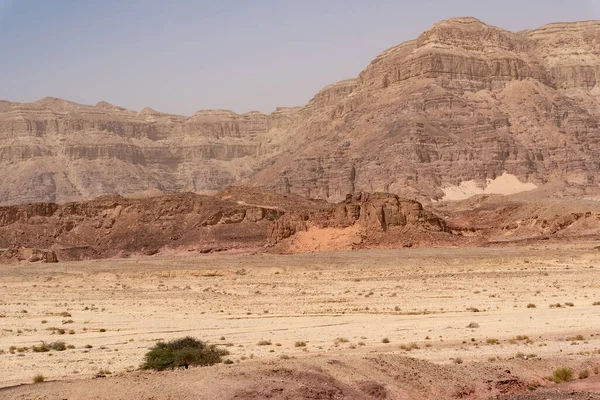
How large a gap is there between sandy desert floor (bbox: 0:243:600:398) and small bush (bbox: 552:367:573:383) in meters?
0.36

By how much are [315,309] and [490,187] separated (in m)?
120

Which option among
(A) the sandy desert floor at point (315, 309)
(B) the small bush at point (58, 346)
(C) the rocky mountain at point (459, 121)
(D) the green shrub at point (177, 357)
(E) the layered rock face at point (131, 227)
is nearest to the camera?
(D) the green shrub at point (177, 357)

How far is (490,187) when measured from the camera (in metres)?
150

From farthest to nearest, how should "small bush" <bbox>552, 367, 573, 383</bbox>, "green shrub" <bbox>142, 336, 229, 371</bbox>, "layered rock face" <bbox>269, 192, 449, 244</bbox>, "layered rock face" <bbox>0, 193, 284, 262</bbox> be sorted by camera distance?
"layered rock face" <bbox>0, 193, 284, 262</bbox> → "layered rock face" <bbox>269, 192, 449, 244</bbox> → "green shrub" <bbox>142, 336, 229, 371</bbox> → "small bush" <bbox>552, 367, 573, 383</bbox>

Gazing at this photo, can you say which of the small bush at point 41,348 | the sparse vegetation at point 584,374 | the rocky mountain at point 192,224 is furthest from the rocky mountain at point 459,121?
the sparse vegetation at point 584,374

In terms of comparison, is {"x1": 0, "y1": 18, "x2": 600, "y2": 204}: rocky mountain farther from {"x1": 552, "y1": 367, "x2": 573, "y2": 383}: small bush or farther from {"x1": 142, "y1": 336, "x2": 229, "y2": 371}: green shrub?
{"x1": 552, "y1": 367, "x2": 573, "y2": 383}: small bush

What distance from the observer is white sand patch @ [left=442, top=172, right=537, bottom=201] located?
145875mm

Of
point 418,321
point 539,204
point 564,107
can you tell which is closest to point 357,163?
point 564,107

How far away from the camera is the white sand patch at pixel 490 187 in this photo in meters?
146

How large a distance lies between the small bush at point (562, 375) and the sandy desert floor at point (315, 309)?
14.2 inches

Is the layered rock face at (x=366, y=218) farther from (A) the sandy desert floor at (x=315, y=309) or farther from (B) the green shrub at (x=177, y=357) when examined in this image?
(B) the green shrub at (x=177, y=357)

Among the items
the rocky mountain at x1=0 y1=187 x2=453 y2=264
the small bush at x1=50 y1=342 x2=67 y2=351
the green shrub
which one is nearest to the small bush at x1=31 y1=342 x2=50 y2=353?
the small bush at x1=50 y1=342 x2=67 y2=351

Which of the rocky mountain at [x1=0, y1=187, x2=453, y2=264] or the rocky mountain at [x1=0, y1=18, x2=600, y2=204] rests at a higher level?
the rocky mountain at [x1=0, y1=18, x2=600, y2=204]

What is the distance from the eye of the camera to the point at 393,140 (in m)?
156
